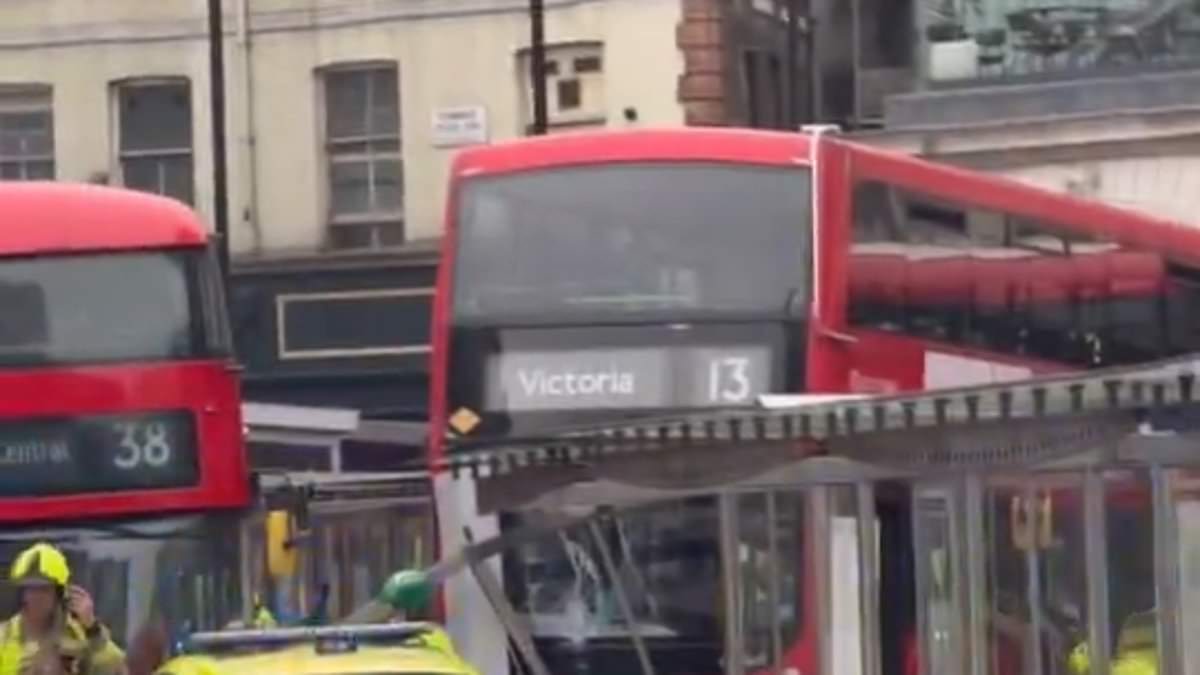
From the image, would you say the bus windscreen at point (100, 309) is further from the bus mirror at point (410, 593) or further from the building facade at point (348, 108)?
the building facade at point (348, 108)

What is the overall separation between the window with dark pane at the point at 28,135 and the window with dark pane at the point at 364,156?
110 inches

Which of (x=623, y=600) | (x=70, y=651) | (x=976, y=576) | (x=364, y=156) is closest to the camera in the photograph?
(x=70, y=651)

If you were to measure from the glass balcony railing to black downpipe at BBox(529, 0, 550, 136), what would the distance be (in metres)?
3.49

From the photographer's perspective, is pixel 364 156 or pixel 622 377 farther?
pixel 364 156

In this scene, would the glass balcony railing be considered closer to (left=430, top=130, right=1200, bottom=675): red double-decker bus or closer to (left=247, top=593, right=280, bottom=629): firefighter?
(left=430, top=130, right=1200, bottom=675): red double-decker bus

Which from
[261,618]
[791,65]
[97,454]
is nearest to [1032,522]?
[261,618]

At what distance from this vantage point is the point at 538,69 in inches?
1329

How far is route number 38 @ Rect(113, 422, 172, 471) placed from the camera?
20609 mm

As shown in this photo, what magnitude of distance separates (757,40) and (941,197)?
1627cm

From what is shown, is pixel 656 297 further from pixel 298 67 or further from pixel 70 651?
pixel 298 67

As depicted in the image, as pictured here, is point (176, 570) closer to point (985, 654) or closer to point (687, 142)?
point (687, 142)

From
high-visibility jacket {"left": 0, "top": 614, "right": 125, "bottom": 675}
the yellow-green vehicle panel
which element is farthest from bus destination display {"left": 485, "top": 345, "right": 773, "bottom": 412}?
the yellow-green vehicle panel

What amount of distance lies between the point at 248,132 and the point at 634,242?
16602mm

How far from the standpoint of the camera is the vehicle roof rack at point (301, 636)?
42.6 ft
